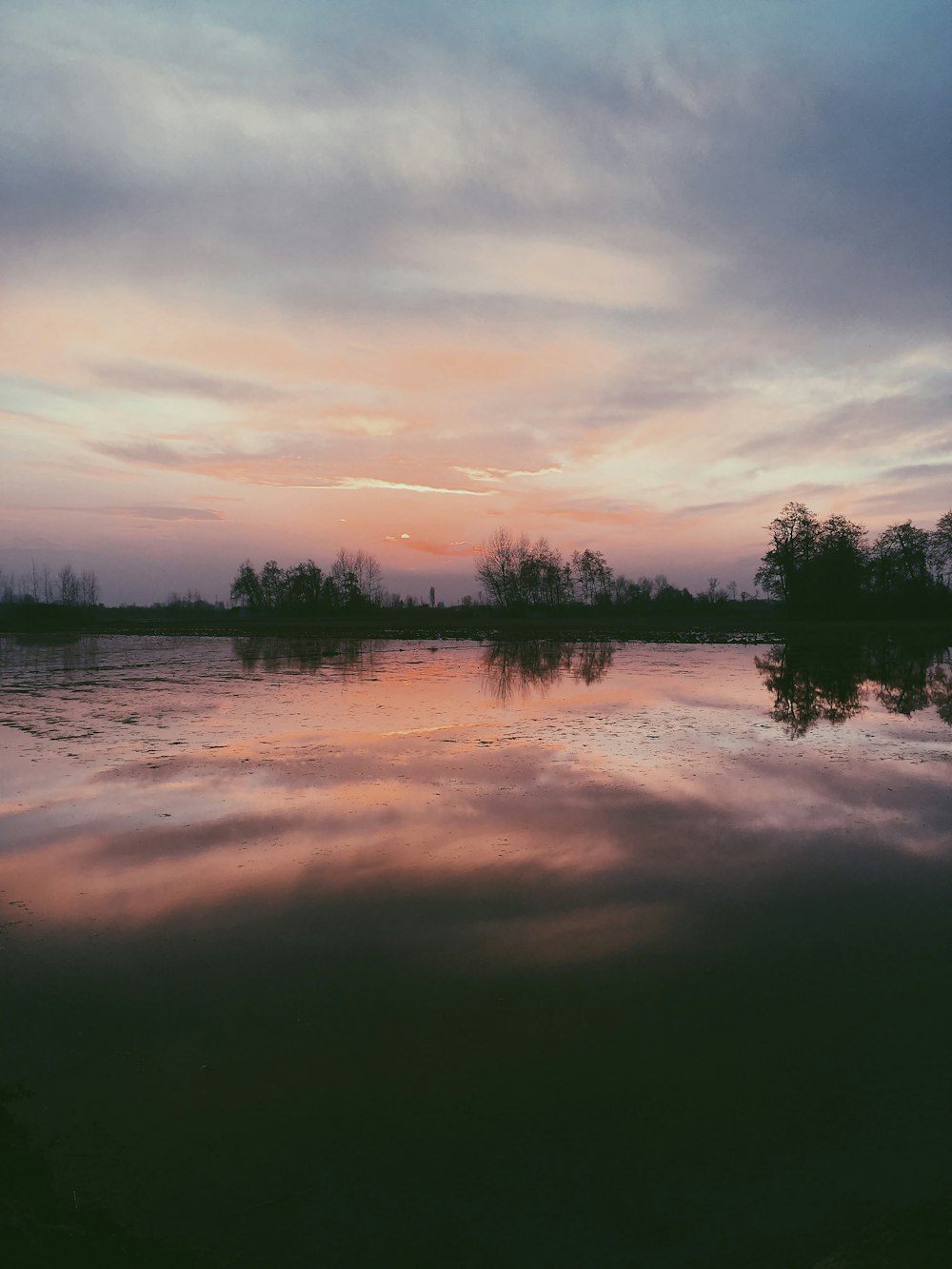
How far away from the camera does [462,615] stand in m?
108

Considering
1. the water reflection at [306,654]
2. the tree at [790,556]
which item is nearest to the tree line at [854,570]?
the tree at [790,556]

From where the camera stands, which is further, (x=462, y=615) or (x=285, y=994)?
(x=462, y=615)

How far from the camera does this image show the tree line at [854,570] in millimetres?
79375

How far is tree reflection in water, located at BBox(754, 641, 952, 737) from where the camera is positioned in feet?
59.3

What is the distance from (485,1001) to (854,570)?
85.6 m

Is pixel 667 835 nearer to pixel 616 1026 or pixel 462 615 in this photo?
pixel 616 1026

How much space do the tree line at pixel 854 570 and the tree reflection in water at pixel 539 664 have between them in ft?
137

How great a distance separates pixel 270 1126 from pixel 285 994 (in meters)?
1.33

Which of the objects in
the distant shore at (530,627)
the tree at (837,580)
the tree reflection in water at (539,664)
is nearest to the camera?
the tree reflection in water at (539,664)

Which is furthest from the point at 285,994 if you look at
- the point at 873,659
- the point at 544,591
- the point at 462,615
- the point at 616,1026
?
the point at 544,591

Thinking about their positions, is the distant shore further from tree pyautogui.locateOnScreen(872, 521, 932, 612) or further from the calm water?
the calm water

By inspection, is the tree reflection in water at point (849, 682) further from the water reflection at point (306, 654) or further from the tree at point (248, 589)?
the tree at point (248, 589)

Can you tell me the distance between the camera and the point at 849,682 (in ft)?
80.0

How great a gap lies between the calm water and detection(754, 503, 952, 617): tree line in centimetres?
7509
